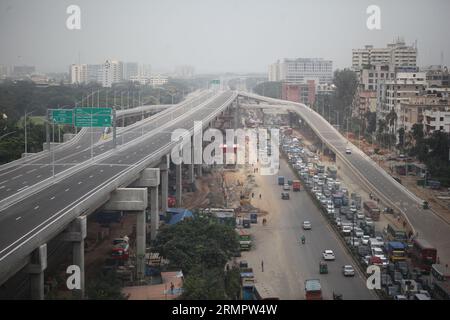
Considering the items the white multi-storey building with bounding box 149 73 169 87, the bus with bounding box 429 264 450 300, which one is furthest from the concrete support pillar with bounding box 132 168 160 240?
the white multi-storey building with bounding box 149 73 169 87

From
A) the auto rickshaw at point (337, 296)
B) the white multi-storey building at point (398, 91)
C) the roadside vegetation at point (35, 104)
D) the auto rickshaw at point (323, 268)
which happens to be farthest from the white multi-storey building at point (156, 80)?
the auto rickshaw at point (337, 296)

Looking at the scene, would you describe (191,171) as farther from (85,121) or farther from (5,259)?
(5,259)

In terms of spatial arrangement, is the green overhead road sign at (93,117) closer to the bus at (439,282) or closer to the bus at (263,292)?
the bus at (263,292)

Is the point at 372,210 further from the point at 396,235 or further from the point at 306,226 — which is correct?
the point at 396,235

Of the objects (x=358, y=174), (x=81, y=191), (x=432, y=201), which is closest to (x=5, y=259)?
(x=81, y=191)

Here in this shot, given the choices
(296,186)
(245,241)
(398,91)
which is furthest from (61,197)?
(398,91)
